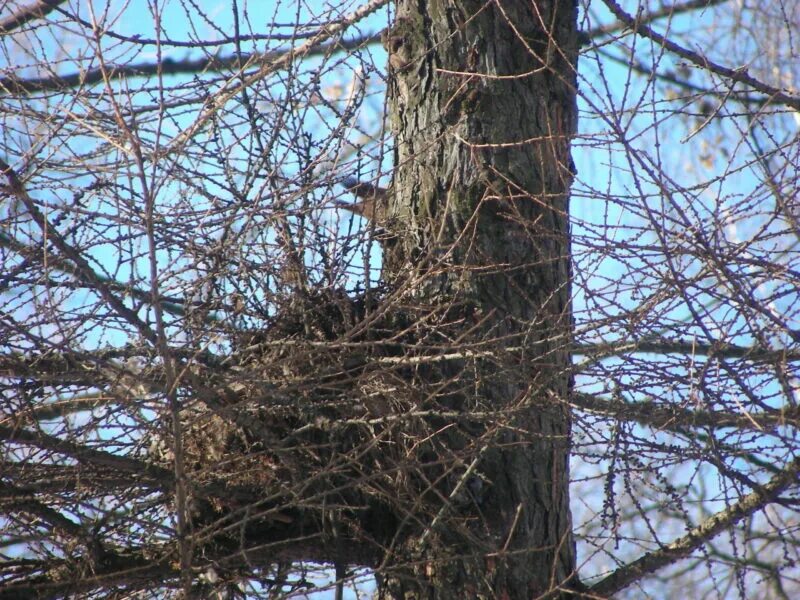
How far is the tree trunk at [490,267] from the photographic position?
11.9 ft

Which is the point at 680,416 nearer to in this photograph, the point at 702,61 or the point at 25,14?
the point at 702,61

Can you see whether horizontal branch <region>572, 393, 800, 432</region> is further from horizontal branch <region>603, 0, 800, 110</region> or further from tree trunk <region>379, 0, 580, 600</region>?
horizontal branch <region>603, 0, 800, 110</region>

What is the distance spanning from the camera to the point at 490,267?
371cm

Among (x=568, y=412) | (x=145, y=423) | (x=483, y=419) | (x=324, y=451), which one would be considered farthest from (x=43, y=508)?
(x=568, y=412)

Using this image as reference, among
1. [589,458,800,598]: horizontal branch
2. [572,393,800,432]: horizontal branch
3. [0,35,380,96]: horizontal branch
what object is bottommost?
[589,458,800,598]: horizontal branch

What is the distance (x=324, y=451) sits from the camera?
148 inches

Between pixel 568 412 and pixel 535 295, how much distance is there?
0.62 m

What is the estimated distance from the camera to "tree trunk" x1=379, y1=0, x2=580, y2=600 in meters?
3.62

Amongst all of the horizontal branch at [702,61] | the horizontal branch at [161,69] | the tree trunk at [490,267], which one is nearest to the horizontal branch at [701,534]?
the tree trunk at [490,267]

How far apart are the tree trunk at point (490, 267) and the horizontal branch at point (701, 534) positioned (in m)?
0.17

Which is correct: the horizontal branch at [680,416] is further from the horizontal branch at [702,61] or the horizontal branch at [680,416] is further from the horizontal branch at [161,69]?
the horizontal branch at [161,69]

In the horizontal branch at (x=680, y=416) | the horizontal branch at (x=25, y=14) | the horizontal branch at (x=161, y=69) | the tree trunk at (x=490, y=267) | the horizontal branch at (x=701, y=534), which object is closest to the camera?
the horizontal branch at (x=680, y=416)

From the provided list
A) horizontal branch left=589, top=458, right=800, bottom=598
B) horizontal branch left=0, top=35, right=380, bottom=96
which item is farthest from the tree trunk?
horizontal branch left=0, top=35, right=380, bottom=96

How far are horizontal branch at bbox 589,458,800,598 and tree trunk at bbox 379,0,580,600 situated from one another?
17 cm
